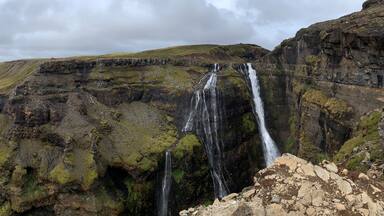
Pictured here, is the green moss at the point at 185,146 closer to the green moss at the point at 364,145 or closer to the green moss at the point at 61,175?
the green moss at the point at 61,175

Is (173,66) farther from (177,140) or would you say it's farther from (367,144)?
(367,144)

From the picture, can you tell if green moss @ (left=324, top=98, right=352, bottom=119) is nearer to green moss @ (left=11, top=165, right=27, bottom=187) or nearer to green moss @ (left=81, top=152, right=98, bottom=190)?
green moss @ (left=81, top=152, right=98, bottom=190)

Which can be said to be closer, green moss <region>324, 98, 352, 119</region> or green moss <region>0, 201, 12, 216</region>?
green moss <region>324, 98, 352, 119</region>

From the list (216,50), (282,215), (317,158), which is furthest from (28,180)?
(216,50)

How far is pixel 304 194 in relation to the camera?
21375 mm

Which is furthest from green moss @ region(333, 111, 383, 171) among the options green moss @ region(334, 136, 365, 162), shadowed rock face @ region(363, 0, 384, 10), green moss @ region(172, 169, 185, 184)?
green moss @ region(172, 169, 185, 184)

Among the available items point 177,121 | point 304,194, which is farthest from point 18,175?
point 304,194

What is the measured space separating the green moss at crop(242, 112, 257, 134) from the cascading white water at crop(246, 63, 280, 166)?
1.80m

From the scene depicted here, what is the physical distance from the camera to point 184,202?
205 feet

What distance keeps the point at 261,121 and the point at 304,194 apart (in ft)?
176

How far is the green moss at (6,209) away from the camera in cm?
5856

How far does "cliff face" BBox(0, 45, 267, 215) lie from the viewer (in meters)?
59.2

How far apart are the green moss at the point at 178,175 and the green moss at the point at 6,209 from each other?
2259 cm

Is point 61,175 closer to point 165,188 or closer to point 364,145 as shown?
point 165,188
